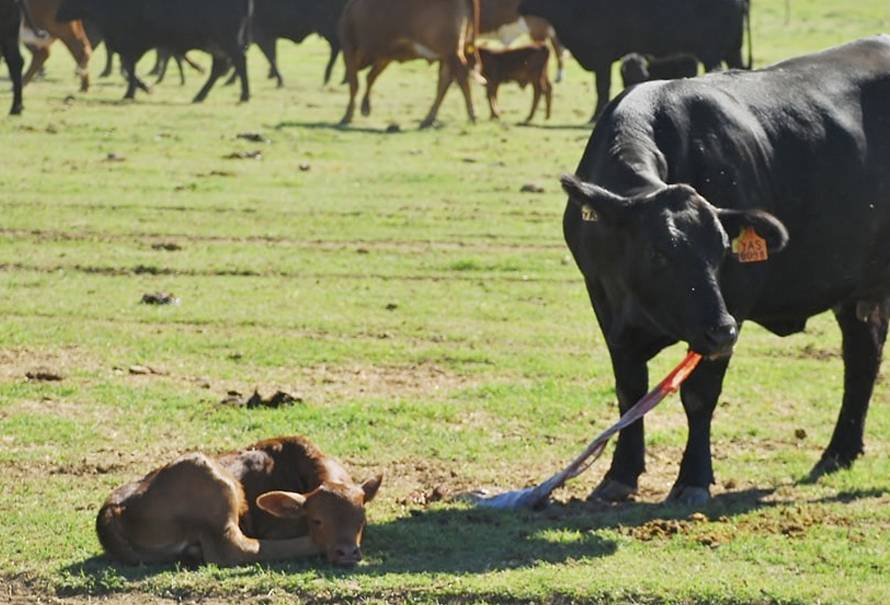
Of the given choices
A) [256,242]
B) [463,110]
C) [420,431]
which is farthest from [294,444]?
[463,110]

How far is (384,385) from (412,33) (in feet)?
57.0

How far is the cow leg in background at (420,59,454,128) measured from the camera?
2670 centimetres

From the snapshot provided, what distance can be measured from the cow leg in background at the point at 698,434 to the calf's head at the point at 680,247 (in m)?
0.62

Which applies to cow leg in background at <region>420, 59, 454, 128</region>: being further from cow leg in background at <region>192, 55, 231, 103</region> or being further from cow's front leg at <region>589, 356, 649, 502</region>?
cow's front leg at <region>589, 356, 649, 502</region>

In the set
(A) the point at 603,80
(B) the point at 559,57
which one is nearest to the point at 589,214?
(A) the point at 603,80

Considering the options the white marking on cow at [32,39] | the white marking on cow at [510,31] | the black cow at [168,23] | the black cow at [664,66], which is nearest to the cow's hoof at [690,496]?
the black cow at [664,66]

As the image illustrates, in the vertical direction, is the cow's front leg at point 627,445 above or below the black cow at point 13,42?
above

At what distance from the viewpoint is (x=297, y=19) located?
123ft

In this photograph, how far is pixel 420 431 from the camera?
9648 mm

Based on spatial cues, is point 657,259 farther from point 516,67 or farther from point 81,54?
point 81,54

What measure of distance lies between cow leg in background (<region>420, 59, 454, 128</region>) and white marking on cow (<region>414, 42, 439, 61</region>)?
0.51ft

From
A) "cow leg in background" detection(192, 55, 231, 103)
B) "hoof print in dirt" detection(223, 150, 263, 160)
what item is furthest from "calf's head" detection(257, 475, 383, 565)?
"cow leg in background" detection(192, 55, 231, 103)

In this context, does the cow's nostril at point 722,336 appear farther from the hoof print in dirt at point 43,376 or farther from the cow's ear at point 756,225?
the hoof print in dirt at point 43,376

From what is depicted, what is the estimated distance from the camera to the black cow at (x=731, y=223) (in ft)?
25.4
